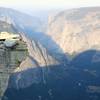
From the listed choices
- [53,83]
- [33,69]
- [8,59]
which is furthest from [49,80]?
[8,59]

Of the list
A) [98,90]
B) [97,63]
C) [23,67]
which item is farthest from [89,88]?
[97,63]

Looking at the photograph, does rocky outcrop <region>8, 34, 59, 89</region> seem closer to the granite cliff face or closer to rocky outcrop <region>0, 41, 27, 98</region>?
the granite cliff face

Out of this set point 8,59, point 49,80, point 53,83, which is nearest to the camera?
point 8,59

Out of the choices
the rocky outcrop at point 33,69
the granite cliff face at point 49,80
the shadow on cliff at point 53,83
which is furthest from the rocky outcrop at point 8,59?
the rocky outcrop at point 33,69

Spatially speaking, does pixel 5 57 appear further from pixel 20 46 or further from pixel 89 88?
pixel 89 88

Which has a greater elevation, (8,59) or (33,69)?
(8,59)

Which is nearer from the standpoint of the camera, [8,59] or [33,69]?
[8,59]

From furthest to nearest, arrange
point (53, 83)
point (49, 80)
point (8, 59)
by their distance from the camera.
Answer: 1. point (49, 80)
2. point (53, 83)
3. point (8, 59)

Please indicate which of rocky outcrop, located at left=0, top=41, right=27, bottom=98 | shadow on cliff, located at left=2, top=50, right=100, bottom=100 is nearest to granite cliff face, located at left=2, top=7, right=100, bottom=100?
shadow on cliff, located at left=2, top=50, right=100, bottom=100

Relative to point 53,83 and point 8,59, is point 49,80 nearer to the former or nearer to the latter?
point 53,83

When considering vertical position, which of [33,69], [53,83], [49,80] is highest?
[33,69]
